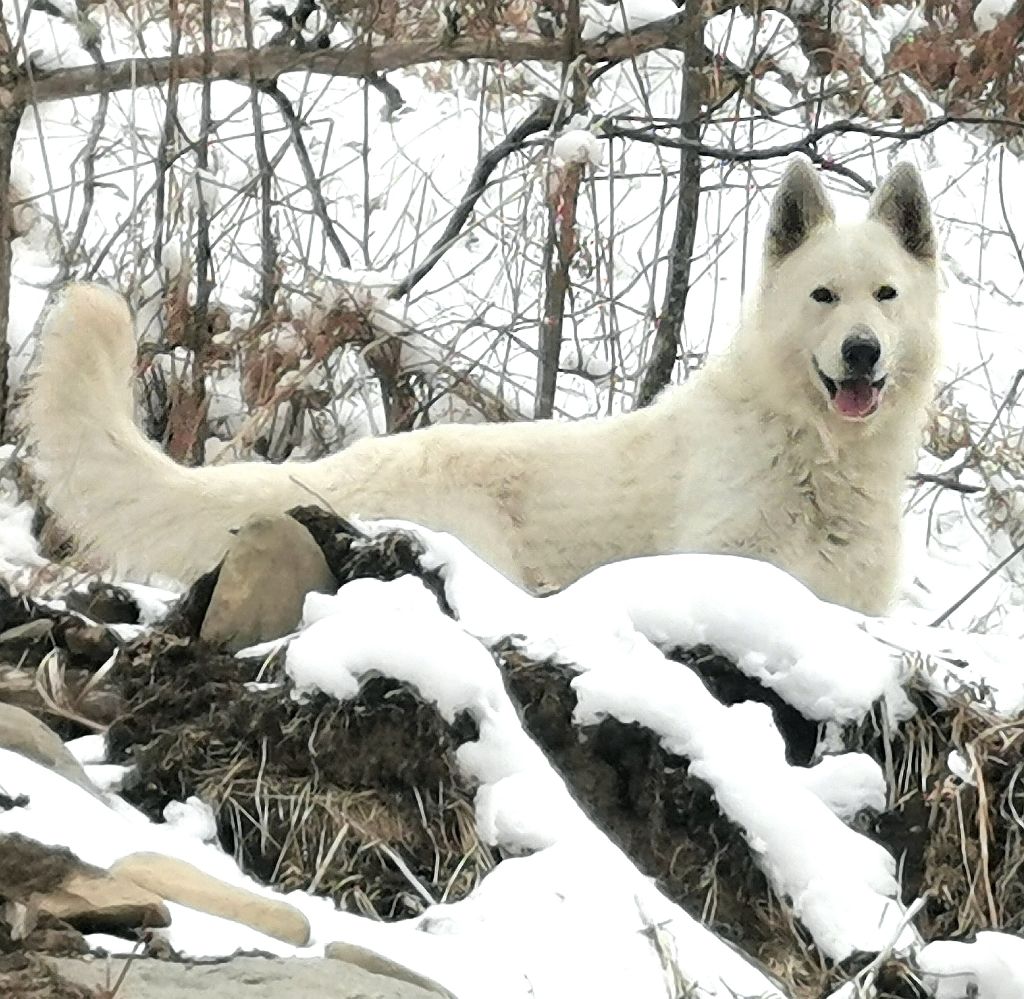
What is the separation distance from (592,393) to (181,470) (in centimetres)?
286

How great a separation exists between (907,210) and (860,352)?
0.51 m

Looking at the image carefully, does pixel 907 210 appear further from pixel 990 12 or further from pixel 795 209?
pixel 990 12

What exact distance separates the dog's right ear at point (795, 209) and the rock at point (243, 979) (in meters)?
2.81

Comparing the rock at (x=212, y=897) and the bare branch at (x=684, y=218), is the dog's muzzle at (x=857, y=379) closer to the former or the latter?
the bare branch at (x=684, y=218)

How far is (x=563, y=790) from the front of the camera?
2434mm

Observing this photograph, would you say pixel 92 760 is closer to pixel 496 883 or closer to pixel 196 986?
pixel 496 883

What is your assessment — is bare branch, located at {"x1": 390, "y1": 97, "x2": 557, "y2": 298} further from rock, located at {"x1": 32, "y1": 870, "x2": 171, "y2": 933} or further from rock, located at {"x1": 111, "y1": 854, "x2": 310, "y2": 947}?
rock, located at {"x1": 32, "y1": 870, "x2": 171, "y2": 933}

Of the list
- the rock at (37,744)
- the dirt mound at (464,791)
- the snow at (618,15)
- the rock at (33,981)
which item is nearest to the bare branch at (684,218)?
the snow at (618,15)

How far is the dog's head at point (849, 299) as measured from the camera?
13.2 ft

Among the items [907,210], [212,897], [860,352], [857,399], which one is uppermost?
[907,210]

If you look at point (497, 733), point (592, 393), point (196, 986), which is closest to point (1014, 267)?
point (592, 393)

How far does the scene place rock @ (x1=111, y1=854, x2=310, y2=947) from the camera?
198 cm

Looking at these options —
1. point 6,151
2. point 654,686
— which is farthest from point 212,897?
point 6,151

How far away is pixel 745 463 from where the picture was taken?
4.14 m
